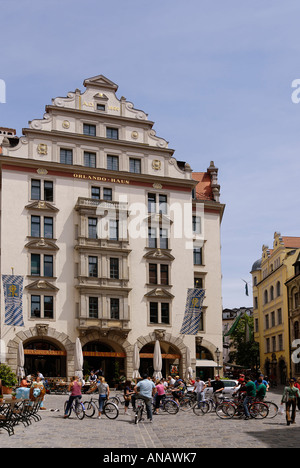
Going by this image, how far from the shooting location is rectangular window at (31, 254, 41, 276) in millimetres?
50219

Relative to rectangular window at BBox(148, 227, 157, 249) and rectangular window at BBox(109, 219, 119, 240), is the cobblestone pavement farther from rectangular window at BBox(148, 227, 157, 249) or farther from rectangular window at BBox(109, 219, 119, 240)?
rectangular window at BBox(148, 227, 157, 249)

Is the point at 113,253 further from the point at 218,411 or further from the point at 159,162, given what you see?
the point at 218,411

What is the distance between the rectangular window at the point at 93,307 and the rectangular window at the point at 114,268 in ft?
7.65

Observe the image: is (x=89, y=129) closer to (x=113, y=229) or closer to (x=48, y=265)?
(x=113, y=229)

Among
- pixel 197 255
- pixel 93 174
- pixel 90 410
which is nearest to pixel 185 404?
pixel 90 410

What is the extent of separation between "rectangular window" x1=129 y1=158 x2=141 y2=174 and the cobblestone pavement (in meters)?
30.5

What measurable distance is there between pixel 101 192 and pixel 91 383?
1631cm

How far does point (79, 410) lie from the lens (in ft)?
87.7

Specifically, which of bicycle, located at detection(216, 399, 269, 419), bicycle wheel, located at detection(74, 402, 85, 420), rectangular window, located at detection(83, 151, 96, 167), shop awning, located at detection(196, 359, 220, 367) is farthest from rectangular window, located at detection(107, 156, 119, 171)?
bicycle, located at detection(216, 399, 269, 419)

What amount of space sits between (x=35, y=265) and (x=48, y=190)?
6.06 m

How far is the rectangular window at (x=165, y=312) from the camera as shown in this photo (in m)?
53.7

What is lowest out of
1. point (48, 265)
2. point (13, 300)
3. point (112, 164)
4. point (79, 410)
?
point (79, 410)

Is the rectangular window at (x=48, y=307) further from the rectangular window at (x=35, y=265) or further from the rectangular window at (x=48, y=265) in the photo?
the rectangular window at (x=35, y=265)

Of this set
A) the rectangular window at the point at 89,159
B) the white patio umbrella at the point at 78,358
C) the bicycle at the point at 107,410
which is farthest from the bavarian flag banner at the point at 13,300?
the bicycle at the point at 107,410
